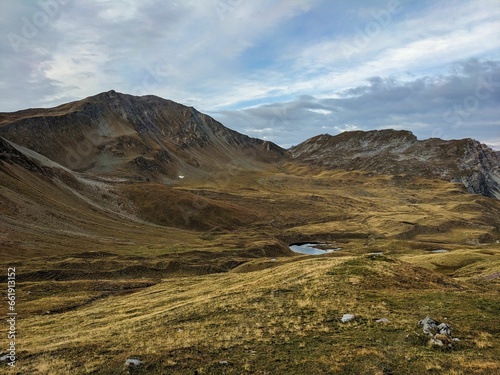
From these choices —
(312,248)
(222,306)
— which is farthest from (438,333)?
(312,248)

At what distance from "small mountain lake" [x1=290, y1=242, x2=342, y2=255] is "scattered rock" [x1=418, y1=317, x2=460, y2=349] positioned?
354 ft

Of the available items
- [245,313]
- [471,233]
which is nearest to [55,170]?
[245,313]

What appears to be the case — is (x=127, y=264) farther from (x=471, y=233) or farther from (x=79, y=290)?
(x=471, y=233)

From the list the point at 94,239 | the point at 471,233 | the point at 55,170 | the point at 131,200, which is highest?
the point at 55,170

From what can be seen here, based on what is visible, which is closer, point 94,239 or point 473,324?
point 473,324

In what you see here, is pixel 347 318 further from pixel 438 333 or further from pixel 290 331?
pixel 438 333

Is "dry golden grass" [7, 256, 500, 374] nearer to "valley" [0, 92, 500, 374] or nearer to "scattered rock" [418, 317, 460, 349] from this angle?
"valley" [0, 92, 500, 374]

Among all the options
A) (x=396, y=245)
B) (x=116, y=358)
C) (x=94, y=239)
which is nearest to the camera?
(x=116, y=358)

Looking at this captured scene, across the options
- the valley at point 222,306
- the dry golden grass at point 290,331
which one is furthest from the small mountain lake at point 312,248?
the dry golden grass at point 290,331

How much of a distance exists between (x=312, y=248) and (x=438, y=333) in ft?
390

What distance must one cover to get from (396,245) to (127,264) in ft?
309

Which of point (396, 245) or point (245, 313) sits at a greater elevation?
point (245, 313)

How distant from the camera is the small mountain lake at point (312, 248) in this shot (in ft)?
449

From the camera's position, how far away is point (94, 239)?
4178 inches
